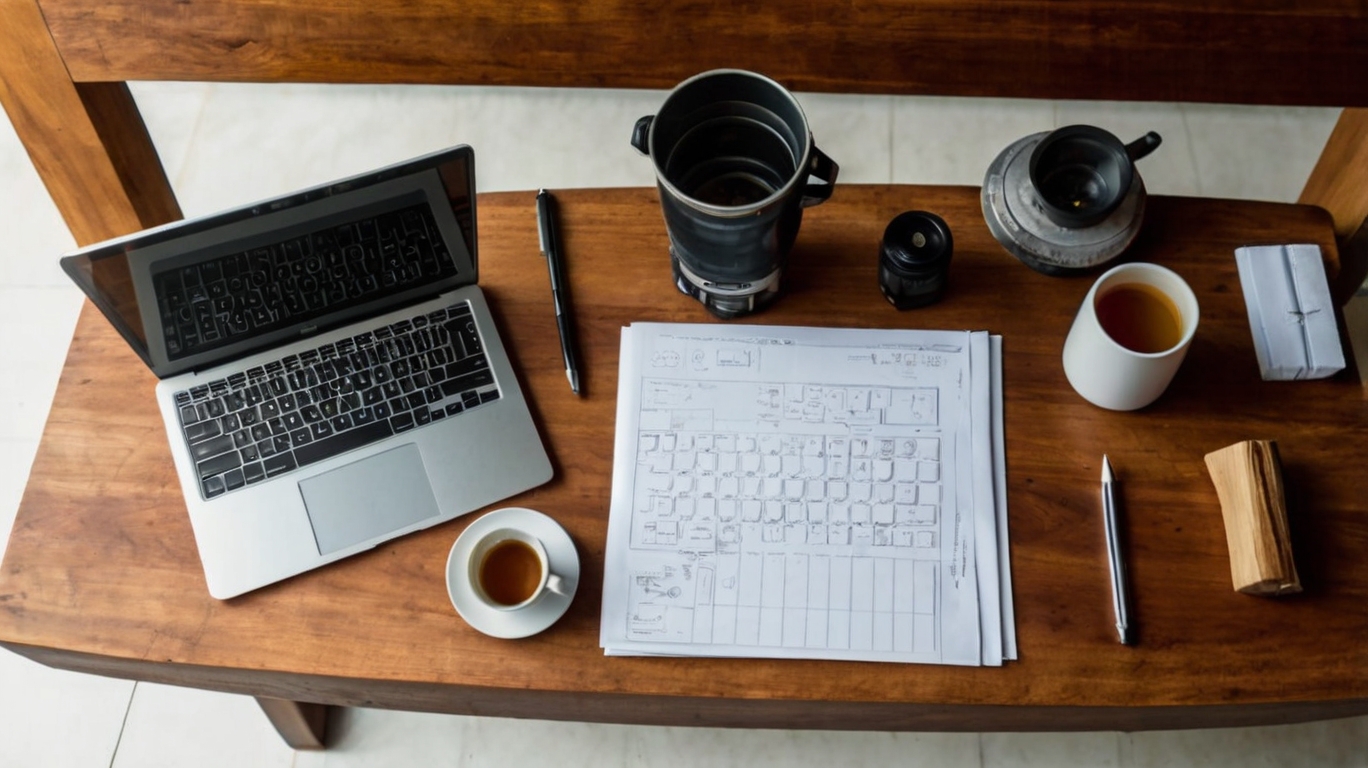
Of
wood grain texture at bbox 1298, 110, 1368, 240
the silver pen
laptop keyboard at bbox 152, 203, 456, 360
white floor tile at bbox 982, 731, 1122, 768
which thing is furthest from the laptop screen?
white floor tile at bbox 982, 731, 1122, 768

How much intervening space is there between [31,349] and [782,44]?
1.49 metres

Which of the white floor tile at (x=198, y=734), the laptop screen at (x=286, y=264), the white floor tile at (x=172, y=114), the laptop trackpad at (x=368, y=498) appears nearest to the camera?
the laptop screen at (x=286, y=264)

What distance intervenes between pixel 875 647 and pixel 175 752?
1.15 meters

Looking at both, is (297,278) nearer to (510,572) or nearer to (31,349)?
(510,572)

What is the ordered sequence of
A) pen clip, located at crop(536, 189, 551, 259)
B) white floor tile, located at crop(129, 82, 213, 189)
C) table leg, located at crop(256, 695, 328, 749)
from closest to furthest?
pen clip, located at crop(536, 189, 551, 259), table leg, located at crop(256, 695, 328, 749), white floor tile, located at crop(129, 82, 213, 189)

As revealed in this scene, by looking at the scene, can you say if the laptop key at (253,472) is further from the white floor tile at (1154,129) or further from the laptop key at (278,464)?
the white floor tile at (1154,129)

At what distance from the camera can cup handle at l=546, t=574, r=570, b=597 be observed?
0.96 m

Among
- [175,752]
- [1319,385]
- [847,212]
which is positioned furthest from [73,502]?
[1319,385]

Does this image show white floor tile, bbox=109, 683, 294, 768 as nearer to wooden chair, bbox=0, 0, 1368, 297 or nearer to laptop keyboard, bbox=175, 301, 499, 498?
laptop keyboard, bbox=175, 301, 499, 498

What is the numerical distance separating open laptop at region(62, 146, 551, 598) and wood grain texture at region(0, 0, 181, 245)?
0.79 ft

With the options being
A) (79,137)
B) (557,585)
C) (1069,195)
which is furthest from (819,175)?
(79,137)

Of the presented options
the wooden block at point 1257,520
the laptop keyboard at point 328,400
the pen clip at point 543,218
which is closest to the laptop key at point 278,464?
the laptop keyboard at point 328,400

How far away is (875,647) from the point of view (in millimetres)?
970

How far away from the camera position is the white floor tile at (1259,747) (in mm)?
1524
